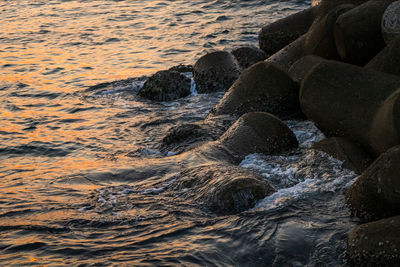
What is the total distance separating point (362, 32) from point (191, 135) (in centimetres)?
275

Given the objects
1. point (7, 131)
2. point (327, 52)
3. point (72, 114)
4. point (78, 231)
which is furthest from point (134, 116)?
point (78, 231)

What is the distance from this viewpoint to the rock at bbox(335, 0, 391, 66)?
308 inches

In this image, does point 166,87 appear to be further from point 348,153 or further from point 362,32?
point 348,153

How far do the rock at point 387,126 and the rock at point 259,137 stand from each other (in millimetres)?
1245

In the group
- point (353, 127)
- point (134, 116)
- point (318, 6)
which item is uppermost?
point (318, 6)

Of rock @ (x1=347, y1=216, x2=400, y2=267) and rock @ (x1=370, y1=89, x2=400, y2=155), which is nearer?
rock @ (x1=347, y1=216, x2=400, y2=267)

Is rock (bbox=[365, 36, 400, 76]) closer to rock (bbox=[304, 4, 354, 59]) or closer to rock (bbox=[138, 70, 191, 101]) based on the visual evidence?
rock (bbox=[304, 4, 354, 59])

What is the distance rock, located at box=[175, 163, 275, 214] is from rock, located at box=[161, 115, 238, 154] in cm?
139

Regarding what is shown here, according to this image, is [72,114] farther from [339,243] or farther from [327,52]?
[339,243]

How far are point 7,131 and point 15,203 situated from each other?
3.24 meters

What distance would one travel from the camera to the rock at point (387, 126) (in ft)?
18.4

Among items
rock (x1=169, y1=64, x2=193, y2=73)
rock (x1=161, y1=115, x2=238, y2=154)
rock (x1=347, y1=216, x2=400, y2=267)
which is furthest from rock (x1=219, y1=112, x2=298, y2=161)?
rock (x1=169, y1=64, x2=193, y2=73)

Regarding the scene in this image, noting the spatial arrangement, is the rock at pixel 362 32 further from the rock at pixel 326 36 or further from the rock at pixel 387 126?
the rock at pixel 387 126

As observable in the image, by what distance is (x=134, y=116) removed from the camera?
32.0 feet
